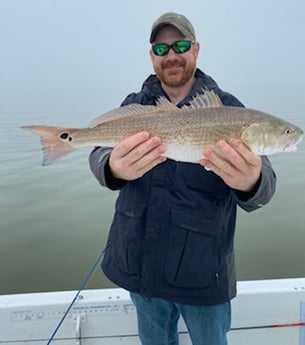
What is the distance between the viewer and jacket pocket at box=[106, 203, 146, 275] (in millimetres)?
2223

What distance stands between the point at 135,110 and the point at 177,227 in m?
0.70

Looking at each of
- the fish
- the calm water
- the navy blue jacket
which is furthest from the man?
the calm water

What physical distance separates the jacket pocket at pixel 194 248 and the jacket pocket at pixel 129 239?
0.19 meters

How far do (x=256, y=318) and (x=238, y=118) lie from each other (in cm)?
172

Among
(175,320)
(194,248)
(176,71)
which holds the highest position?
(176,71)

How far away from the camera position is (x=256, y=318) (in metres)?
3.04

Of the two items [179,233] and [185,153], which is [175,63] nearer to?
[185,153]

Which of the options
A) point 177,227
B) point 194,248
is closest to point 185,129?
point 177,227

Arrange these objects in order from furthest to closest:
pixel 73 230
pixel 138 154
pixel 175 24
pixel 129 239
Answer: pixel 73 230 < pixel 175 24 < pixel 129 239 < pixel 138 154

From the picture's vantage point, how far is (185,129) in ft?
7.05

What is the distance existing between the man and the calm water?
333 cm

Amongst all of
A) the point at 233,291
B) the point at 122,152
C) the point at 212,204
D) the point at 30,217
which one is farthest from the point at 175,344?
the point at 30,217

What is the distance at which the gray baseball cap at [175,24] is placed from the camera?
2496mm

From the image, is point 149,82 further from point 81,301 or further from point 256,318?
point 256,318
